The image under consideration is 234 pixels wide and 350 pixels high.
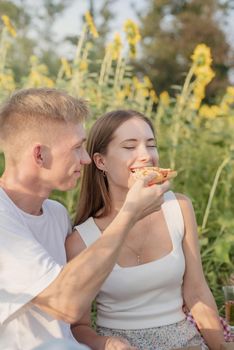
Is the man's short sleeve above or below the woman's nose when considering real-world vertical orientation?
below

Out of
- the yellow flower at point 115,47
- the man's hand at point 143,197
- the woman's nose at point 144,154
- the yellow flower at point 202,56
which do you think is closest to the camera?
the man's hand at point 143,197

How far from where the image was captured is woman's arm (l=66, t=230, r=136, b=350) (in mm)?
2018

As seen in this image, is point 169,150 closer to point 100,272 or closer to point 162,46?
point 100,272

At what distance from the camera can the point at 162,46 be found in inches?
881

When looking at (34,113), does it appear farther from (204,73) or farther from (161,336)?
(204,73)

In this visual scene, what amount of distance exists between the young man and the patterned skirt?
342 mm

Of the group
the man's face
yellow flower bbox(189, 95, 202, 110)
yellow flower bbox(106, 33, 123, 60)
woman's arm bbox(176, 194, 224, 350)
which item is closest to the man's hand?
the man's face

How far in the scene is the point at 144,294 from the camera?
2.25 meters

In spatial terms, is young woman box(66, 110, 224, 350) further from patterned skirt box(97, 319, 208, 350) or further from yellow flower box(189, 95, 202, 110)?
yellow flower box(189, 95, 202, 110)

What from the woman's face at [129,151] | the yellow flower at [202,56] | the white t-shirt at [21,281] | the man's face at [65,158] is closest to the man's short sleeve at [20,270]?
the white t-shirt at [21,281]

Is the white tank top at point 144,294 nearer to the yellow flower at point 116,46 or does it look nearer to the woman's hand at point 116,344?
the woman's hand at point 116,344

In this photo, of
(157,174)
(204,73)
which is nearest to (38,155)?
(157,174)

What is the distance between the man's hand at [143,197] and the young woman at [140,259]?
1.20 feet

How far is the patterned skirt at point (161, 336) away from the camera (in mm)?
2221
